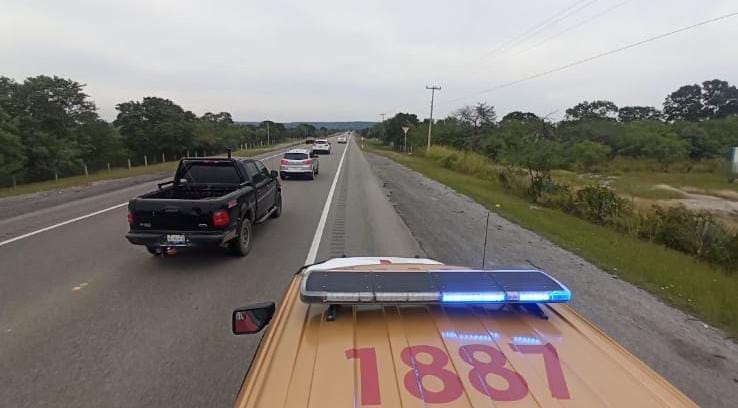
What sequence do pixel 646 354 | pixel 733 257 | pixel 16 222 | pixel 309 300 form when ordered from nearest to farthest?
pixel 309 300, pixel 646 354, pixel 733 257, pixel 16 222

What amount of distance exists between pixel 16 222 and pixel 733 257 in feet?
48.8

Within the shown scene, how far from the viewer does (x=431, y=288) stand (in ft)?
5.90

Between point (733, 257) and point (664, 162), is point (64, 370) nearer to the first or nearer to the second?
point (733, 257)

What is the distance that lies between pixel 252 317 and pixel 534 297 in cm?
143

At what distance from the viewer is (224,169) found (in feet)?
26.2

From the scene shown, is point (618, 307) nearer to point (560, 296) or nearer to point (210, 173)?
point (560, 296)

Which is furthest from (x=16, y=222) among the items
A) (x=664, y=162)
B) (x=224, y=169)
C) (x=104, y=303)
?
(x=664, y=162)

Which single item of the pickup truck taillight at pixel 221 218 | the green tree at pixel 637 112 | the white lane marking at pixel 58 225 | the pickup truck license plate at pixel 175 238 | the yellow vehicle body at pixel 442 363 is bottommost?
the white lane marking at pixel 58 225

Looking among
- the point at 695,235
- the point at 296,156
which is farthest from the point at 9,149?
the point at 695,235

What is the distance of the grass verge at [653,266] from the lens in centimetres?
502

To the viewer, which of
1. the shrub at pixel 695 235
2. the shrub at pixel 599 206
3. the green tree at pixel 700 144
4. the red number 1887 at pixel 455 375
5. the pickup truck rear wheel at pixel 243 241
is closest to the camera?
the red number 1887 at pixel 455 375

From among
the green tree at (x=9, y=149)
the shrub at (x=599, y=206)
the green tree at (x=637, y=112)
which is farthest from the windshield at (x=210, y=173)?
the green tree at (x=637, y=112)

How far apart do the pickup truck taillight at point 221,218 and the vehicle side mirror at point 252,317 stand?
4.20 meters

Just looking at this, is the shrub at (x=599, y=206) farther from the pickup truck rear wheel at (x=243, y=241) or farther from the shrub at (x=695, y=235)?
the pickup truck rear wheel at (x=243, y=241)
